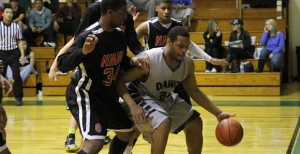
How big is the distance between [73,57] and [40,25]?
9982 millimetres

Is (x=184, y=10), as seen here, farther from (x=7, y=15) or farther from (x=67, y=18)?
(x=7, y=15)

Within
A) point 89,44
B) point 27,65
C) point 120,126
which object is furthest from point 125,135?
point 27,65

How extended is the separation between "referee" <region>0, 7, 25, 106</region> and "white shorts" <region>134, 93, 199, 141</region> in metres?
6.91

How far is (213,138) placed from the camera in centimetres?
813

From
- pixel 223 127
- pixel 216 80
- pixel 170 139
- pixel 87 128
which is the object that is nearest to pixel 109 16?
pixel 87 128

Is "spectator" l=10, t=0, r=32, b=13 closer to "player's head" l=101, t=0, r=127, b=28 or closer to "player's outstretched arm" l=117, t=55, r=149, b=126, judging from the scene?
"player's outstretched arm" l=117, t=55, r=149, b=126

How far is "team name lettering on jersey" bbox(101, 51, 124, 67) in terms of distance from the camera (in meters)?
5.10

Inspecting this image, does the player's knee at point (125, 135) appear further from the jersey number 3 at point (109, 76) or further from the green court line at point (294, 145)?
the green court line at point (294, 145)

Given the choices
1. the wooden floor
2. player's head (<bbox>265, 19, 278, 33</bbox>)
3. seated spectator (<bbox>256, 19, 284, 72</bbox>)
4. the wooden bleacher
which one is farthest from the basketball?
player's head (<bbox>265, 19, 278, 33</bbox>)

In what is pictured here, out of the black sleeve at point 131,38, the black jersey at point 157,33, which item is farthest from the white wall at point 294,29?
the black sleeve at point 131,38

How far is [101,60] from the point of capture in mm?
5086

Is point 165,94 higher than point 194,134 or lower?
higher

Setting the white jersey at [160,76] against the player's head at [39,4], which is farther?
the player's head at [39,4]

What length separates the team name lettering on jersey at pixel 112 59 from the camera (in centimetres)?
510
